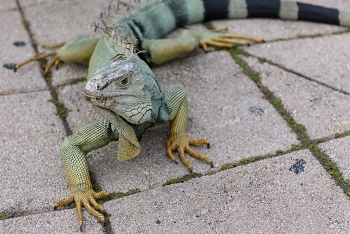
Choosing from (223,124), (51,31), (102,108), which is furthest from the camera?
(51,31)

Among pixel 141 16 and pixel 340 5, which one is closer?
pixel 141 16

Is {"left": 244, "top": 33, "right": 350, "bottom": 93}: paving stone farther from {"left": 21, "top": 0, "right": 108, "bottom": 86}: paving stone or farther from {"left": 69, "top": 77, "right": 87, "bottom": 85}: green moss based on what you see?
{"left": 21, "top": 0, "right": 108, "bottom": 86}: paving stone

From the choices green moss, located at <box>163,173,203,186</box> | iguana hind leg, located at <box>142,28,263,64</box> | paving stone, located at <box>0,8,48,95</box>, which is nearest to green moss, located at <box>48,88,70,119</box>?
paving stone, located at <box>0,8,48,95</box>

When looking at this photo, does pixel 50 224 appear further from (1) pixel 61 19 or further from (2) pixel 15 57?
(1) pixel 61 19

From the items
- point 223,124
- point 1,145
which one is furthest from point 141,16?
point 1,145

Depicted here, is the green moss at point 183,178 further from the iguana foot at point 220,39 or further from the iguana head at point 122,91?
the iguana foot at point 220,39

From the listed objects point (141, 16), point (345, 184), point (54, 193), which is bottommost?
point (345, 184)

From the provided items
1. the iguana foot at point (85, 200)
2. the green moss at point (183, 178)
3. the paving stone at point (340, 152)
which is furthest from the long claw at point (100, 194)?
the paving stone at point (340, 152)

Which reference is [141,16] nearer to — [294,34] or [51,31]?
[51,31]
